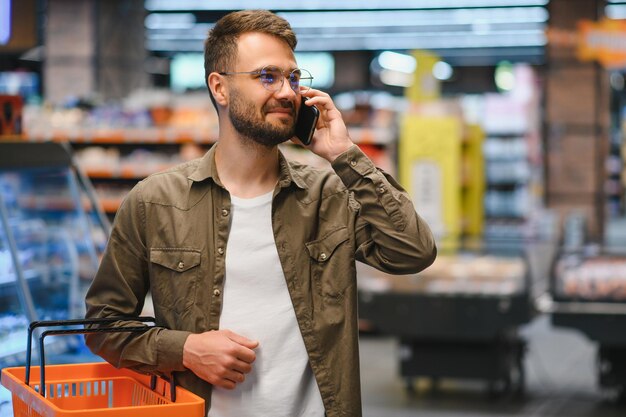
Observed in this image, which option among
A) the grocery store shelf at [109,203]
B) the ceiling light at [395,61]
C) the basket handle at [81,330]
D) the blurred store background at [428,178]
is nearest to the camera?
the basket handle at [81,330]

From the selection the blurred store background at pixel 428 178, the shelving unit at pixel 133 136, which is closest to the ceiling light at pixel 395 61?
the blurred store background at pixel 428 178

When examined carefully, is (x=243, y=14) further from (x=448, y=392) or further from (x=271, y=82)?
(x=448, y=392)

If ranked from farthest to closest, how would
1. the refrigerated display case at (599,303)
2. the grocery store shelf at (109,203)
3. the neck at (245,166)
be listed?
the grocery store shelf at (109,203), the refrigerated display case at (599,303), the neck at (245,166)

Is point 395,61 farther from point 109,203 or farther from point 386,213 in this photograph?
point 386,213

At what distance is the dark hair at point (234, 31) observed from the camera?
200 centimetres

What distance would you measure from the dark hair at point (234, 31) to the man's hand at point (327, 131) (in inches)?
5.2

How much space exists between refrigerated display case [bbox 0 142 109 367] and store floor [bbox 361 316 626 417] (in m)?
2.90

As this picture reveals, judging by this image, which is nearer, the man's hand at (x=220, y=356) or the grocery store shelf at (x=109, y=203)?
the man's hand at (x=220, y=356)

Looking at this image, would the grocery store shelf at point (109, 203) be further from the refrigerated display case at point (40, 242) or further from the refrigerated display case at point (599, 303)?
the refrigerated display case at point (40, 242)

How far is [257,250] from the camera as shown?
2041 millimetres

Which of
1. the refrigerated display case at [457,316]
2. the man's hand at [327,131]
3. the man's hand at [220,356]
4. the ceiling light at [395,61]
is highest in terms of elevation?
the ceiling light at [395,61]

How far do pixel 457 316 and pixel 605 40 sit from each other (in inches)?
271

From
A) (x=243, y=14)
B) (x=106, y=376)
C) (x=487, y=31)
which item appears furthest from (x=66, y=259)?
(x=487, y=31)

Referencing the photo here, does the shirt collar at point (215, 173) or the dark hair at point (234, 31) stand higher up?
the dark hair at point (234, 31)
